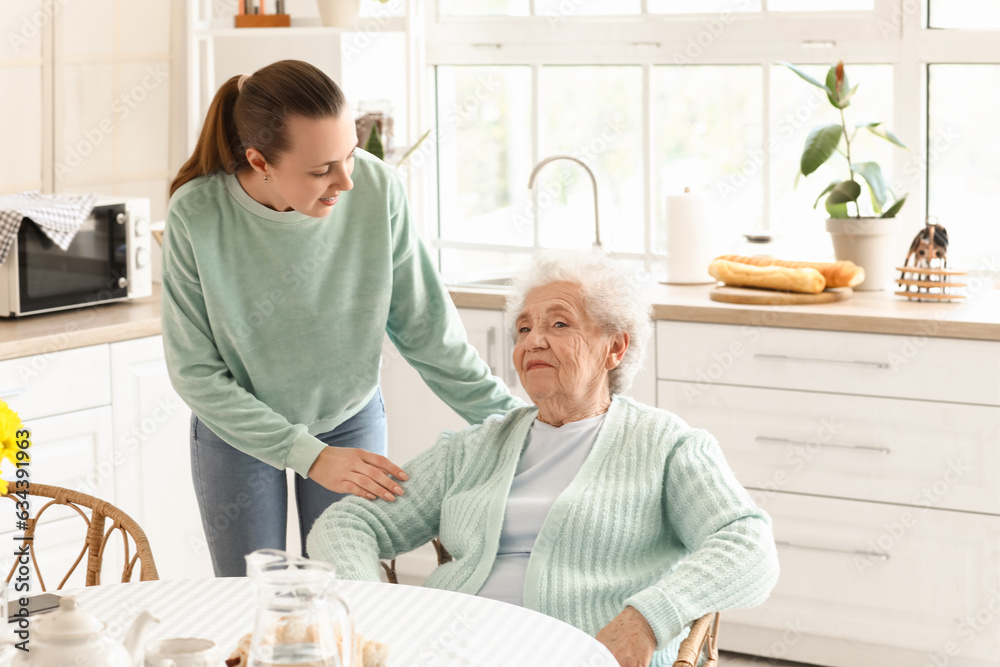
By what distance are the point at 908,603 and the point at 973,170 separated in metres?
1.11

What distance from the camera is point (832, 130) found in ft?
9.68

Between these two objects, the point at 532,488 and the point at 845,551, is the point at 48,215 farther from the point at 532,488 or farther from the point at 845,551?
the point at 845,551

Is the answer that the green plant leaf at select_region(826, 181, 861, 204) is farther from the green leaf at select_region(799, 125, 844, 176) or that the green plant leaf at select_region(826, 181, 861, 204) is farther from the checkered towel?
the checkered towel

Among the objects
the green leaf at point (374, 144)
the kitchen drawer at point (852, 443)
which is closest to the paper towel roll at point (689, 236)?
the kitchen drawer at point (852, 443)

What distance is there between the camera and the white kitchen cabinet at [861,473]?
258cm

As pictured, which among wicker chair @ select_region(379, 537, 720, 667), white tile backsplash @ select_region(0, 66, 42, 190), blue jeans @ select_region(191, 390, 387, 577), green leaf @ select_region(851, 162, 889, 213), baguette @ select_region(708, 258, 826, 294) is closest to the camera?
wicker chair @ select_region(379, 537, 720, 667)

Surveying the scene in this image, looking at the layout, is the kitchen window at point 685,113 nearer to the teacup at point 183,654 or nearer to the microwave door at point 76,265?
the microwave door at point 76,265

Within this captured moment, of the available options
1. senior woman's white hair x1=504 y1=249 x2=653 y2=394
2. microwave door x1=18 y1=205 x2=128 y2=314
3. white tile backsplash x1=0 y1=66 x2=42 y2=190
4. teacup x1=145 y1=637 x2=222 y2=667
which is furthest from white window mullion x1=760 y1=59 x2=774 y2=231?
teacup x1=145 y1=637 x2=222 y2=667

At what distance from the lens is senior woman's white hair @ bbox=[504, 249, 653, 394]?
1.86 m

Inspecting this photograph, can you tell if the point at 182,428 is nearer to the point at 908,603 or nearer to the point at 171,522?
the point at 171,522

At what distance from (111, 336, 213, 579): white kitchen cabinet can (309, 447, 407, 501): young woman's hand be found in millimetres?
1251

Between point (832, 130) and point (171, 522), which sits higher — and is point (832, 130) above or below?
above

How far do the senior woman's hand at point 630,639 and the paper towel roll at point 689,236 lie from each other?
170cm

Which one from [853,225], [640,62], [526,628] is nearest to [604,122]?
[640,62]
